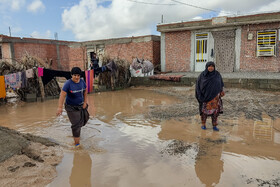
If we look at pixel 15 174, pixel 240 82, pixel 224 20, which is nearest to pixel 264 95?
pixel 240 82

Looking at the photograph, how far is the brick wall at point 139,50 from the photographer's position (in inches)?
596

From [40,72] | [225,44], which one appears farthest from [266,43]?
[40,72]

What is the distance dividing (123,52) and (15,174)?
1431cm

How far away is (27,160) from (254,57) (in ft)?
40.7

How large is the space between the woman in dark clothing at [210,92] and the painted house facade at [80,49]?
29.8 ft

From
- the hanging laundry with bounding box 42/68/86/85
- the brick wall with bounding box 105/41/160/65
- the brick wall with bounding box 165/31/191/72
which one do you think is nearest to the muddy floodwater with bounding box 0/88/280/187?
the hanging laundry with bounding box 42/68/86/85

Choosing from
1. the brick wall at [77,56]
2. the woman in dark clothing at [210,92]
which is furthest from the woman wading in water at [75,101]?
the brick wall at [77,56]

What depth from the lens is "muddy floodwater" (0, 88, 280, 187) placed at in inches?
115

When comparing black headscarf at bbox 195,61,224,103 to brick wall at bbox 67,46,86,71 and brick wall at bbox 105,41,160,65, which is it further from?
brick wall at bbox 67,46,86,71

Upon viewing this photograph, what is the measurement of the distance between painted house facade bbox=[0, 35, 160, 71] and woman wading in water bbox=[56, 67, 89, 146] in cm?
930

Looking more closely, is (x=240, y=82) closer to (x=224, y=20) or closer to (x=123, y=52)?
(x=224, y=20)

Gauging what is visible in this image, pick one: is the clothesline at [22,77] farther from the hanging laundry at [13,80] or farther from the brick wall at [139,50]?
the brick wall at [139,50]

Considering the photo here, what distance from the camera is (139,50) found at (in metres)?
15.6

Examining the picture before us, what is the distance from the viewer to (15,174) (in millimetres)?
2836
